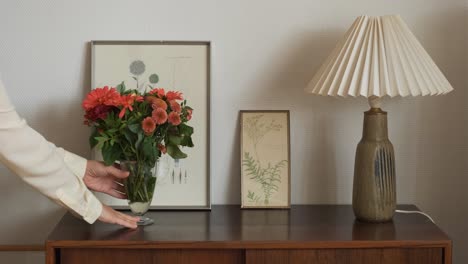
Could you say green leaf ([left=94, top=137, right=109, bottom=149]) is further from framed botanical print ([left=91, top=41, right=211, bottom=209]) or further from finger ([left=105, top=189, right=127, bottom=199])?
framed botanical print ([left=91, top=41, right=211, bottom=209])

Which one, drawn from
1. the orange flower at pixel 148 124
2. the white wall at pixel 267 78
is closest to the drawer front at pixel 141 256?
the orange flower at pixel 148 124

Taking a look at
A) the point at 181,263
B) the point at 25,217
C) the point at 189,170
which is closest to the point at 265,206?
the point at 189,170

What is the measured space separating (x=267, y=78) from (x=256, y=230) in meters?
0.51

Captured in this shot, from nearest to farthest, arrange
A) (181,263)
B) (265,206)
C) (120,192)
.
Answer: (181,263) < (120,192) < (265,206)

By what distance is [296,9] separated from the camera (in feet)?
6.96

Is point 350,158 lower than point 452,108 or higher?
lower

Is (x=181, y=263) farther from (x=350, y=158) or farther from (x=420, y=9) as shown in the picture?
(x=420, y=9)

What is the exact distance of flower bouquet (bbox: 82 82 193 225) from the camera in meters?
1.80

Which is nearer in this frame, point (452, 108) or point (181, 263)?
point (181, 263)

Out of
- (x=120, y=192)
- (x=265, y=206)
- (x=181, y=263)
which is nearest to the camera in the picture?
(x=181, y=263)

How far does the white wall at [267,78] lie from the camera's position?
6.95 ft

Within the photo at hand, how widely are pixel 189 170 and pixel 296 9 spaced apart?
1.92ft

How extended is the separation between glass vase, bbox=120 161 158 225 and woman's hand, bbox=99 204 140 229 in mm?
43

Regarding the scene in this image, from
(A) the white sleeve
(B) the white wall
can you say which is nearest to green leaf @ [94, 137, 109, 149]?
(A) the white sleeve
